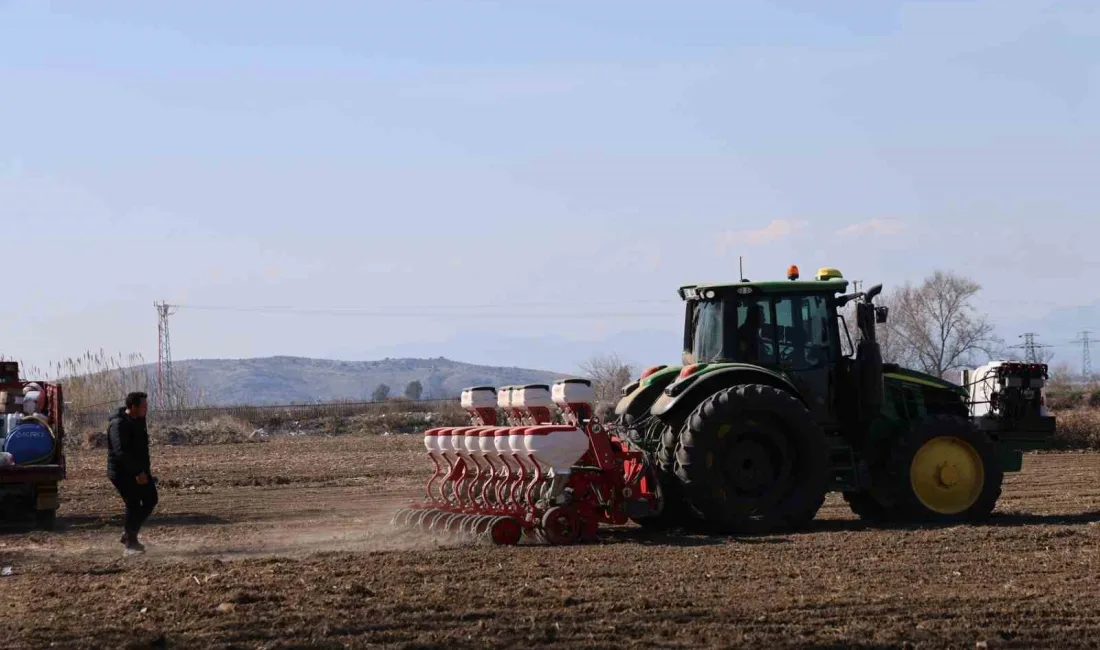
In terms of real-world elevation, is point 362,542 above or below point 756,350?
below

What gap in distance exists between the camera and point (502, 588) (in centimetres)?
913

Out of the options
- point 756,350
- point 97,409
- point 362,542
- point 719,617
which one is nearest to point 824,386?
point 756,350

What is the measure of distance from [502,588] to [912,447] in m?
5.24

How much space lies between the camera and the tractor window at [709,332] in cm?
1296

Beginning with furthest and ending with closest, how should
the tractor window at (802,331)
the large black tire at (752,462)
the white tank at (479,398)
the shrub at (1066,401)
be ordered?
the shrub at (1066,401)
the white tank at (479,398)
the tractor window at (802,331)
the large black tire at (752,462)

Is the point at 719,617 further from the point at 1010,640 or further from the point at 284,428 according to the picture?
the point at 284,428

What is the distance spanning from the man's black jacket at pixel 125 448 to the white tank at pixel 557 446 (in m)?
3.40

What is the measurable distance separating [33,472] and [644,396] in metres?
6.66

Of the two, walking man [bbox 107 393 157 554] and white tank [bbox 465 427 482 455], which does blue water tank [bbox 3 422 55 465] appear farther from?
white tank [bbox 465 427 482 455]

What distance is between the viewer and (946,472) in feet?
42.8

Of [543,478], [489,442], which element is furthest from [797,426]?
[489,442]

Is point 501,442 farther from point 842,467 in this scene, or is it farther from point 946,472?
point 946,472

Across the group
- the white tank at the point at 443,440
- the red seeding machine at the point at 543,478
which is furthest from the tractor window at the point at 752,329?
the white tank at the point at 443,440

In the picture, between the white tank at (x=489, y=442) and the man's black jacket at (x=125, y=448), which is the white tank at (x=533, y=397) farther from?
the man's black jacket at (x=125, y=448)
